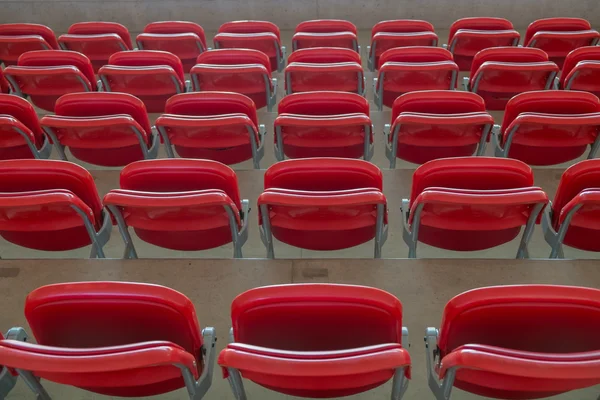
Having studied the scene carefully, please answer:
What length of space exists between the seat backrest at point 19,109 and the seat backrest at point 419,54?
7.61 feet

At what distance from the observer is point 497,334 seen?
4.57 ft

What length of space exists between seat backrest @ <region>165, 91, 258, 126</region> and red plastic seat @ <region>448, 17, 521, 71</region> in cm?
218

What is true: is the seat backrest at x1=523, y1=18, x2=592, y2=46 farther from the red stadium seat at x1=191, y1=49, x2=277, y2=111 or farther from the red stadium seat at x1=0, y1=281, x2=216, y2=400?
the red stadium seat at x1=0, y1=281, x2=216, y2=400

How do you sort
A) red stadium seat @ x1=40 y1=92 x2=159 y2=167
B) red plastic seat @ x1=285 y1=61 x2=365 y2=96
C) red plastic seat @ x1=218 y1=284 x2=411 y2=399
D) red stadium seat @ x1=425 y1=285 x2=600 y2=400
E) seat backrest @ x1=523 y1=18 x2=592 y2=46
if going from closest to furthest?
red plastic seat @ x1=218 y1=284 x2=411 y2=399 < red stadium seat @ x1=425 y1=285 x2=600 y2=400 < red stadium seat @ x1=40 y1=92 x2=159 y2=167 < red plastic seat @ x1=285 y1=61 x2=365 y2=96 < seat backrest @ x1=523 y1=18 x2=592 y2=46

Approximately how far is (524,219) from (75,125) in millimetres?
2051

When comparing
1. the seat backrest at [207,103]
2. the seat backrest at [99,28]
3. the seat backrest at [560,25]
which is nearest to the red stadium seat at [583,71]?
the seat backrest at [560,25]

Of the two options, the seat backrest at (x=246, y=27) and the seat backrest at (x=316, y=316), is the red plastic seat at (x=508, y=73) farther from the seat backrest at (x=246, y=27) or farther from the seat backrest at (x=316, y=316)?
the seat backrest at (x=316, y=316)

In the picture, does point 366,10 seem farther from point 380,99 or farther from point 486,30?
point 380,99

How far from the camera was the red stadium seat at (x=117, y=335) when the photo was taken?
1.15m

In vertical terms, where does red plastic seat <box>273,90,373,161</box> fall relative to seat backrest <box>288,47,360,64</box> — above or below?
below

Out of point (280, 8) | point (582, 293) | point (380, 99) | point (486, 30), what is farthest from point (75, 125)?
point (280, 8)

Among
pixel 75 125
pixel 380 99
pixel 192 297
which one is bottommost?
pixel 192 297

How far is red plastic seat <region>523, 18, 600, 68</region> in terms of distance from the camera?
13.1 feet

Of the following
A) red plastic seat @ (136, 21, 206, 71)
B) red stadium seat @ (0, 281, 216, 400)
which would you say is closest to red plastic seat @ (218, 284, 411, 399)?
red stadium seat @ (0, 281, 216, 400)
